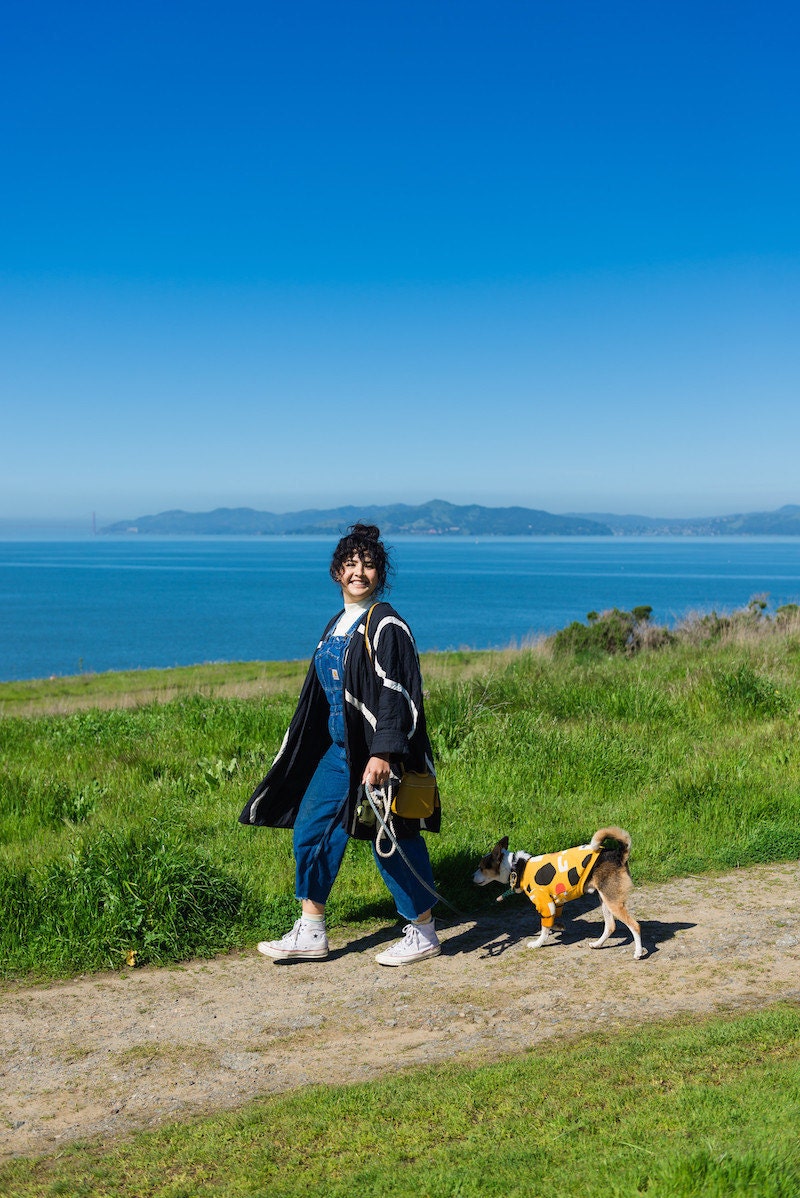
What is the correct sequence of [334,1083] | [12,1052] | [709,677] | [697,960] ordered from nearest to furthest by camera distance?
[334,1083] < [12,1052] < [697,960] < [709,677]

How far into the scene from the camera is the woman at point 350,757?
4969 millimetres

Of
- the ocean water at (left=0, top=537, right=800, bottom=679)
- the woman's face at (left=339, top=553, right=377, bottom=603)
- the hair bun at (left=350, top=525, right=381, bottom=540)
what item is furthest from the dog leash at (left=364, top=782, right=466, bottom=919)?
the ocean water at (left=0, top=537, right=800, bottom=679)

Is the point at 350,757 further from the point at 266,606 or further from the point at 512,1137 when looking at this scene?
the point at 266,606

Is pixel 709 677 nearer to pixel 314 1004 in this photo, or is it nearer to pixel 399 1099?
pixel 314 1004

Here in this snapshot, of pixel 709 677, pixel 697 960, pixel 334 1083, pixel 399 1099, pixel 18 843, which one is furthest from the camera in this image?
pixel 709 677

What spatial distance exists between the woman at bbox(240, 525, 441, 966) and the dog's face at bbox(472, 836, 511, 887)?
46 cm

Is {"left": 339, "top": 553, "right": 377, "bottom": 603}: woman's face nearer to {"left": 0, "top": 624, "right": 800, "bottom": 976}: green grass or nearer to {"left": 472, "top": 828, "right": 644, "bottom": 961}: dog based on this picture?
{"left": 472, "top": 828, "right": 644, "bottom": 961}: dog

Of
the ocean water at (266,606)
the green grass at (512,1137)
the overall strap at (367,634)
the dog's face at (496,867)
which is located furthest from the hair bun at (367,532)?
the ocean water at (266,606)

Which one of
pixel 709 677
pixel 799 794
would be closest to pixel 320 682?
pixel 799 794

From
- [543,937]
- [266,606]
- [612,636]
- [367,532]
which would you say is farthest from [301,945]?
[266,606]

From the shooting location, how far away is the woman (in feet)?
16.3

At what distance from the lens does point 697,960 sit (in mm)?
5062

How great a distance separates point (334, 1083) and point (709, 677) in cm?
802

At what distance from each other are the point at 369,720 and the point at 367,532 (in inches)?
39.4
